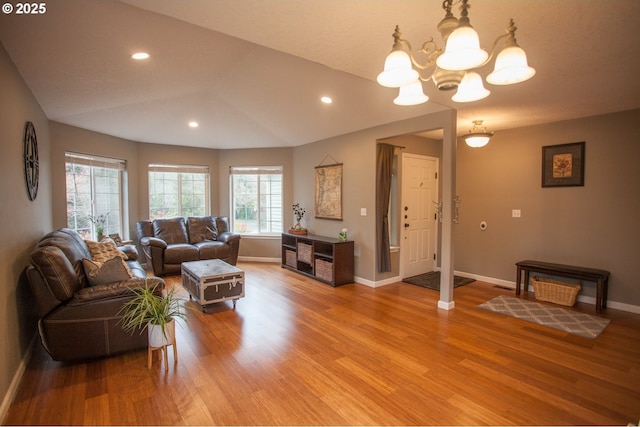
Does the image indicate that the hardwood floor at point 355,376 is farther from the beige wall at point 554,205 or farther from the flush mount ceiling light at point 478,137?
the flush mount ceiling light at point 478,137

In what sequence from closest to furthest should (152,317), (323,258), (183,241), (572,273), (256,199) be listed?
(152,317) < (572,273) < (323,258) < (183,241) < (256,199)

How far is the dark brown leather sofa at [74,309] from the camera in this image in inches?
94.7

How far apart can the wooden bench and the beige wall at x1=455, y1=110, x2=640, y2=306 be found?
0.17m

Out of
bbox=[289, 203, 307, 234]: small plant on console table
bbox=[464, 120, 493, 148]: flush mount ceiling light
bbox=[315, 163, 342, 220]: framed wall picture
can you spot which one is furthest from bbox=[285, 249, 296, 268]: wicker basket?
bbox=[464, 120, 493, 148]: flush mount ceiling light

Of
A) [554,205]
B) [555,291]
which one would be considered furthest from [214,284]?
[554,205]

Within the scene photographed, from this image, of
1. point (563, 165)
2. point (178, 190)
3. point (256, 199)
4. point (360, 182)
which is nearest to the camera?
point (563, 165)

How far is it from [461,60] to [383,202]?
3.57 m

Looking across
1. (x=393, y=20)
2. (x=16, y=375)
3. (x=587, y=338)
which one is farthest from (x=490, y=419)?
(x=16, y=375)

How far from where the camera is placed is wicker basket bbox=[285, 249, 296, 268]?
5.84 metres

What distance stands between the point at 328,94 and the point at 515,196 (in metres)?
3.20

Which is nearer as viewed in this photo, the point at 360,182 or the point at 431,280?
the point at 360,182

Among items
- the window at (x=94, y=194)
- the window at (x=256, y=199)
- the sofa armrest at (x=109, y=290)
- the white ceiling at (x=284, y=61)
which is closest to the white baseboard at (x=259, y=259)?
the window at (x=256, y=199)

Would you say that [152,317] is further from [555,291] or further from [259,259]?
[555,291]

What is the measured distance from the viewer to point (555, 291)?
4.15 meters
